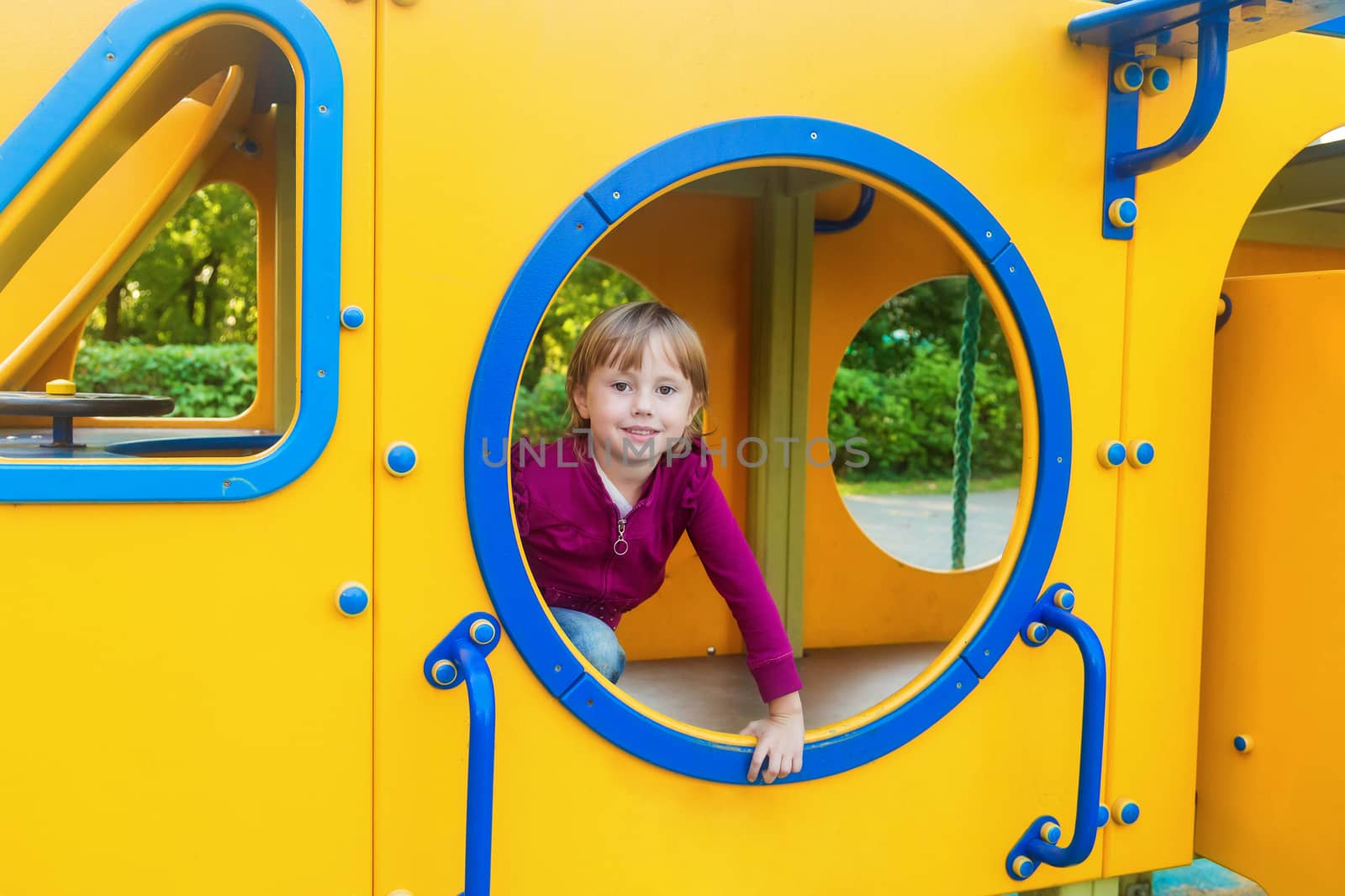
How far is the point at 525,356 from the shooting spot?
153cm

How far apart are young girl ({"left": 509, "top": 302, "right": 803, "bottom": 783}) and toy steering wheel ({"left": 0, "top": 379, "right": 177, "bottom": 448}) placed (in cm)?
62

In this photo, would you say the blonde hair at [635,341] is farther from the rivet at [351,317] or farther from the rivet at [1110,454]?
the rivet at [1110,454]

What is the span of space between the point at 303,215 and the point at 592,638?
88 cm

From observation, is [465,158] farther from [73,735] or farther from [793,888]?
[793,888]

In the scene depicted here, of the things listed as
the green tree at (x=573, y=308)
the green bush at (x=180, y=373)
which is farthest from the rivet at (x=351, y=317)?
the green tree at (x=573, y=308)

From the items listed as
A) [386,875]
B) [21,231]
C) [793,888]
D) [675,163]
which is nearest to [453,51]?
[675,163]

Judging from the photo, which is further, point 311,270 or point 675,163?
point 675,163

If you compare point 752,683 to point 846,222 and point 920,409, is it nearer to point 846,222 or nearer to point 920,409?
point 846,222

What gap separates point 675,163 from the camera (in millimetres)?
1575

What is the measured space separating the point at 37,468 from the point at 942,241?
261 centimetres

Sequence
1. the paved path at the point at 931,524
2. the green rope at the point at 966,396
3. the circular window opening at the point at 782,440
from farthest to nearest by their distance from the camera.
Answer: the paved path at the point at 931,524 → the green rope at the point at 966,396 → the circular window opening at the point at 782,440

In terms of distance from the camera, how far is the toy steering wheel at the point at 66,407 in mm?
1685

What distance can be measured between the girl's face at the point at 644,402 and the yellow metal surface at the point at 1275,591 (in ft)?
3.34

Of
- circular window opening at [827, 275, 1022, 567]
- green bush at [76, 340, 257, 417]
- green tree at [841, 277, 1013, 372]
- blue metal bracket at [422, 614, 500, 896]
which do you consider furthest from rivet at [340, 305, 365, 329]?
green tree at [841, 277, 1013, 372]
